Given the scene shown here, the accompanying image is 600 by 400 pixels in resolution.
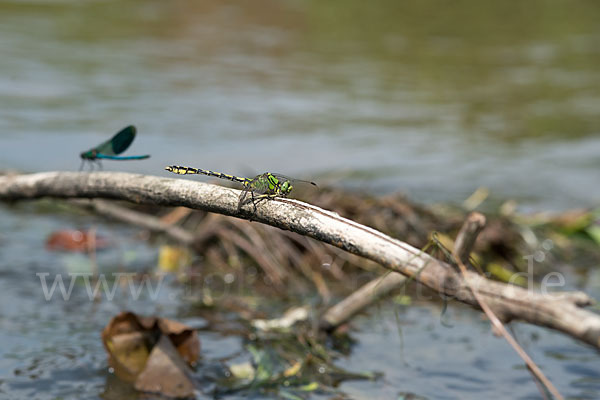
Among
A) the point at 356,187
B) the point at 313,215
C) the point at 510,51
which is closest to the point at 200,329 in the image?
the point at 313,215

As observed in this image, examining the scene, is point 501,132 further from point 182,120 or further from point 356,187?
point 182,120

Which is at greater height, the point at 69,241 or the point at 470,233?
the point at 470,233

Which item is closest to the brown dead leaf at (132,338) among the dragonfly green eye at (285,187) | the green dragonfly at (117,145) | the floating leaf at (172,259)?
the green dragonfly at (117,145)

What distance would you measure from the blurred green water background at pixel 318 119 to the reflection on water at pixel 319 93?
0.04m

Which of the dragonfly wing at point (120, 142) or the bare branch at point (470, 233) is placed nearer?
the bare branch at point (470, 233)

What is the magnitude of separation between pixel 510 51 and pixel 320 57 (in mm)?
4222

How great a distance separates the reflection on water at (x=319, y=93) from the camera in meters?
7.61

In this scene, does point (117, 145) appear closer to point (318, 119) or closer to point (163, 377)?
point (163, 377)

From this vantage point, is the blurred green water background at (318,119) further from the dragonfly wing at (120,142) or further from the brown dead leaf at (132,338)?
the dragonfly wing at (120,142)

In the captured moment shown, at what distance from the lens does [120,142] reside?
114 inches

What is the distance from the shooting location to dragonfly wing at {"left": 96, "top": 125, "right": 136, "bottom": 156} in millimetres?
2869

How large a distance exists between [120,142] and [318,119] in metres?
Result: 6.84

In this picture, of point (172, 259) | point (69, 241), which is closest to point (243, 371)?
point (172, 259)

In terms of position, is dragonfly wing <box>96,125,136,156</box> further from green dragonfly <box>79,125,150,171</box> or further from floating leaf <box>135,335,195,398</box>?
floating leaf <box>135,335,195,398</box>
